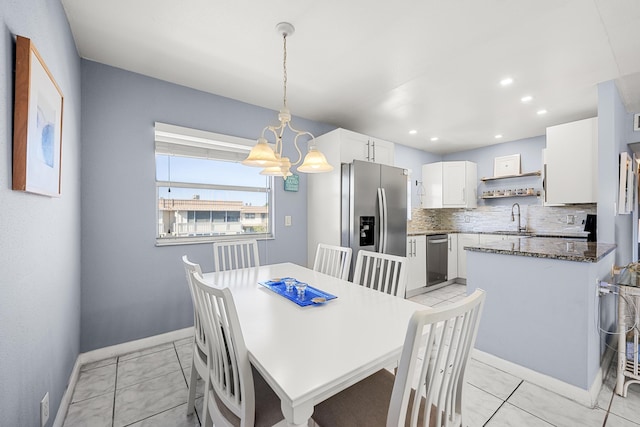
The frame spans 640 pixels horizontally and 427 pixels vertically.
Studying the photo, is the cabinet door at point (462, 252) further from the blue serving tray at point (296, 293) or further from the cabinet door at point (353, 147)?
the blue serving tray at point (296, 293)

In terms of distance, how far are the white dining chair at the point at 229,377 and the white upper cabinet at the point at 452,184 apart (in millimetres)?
4622

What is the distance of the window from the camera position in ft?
8.59

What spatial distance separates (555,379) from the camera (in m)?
1.85

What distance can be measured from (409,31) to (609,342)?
9.94 feet

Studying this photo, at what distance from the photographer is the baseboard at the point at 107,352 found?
5.33 feet

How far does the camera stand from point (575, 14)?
1677 millimetres

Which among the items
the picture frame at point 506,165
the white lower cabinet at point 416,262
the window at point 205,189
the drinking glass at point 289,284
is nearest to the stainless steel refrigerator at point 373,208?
the white lower cabinet at point 416,262

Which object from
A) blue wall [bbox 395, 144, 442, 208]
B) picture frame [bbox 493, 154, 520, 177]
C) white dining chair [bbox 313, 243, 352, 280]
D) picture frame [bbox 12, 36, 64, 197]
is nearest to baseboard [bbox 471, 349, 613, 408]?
white dining chair [bbox 313, 243, 352, 280]

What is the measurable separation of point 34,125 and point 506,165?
18.6 ft

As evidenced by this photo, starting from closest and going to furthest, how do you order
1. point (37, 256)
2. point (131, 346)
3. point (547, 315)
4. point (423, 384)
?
point (423, 384)
point (37, 256)
point (547, 315)
point (131, 346)

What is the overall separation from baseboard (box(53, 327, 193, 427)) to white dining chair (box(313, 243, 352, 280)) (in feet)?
4.93

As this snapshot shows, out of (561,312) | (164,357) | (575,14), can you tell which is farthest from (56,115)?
(561,312)

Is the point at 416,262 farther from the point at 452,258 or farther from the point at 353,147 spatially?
the point at 353,147

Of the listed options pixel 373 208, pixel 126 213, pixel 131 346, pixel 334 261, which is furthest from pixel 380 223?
pixel 131 346
